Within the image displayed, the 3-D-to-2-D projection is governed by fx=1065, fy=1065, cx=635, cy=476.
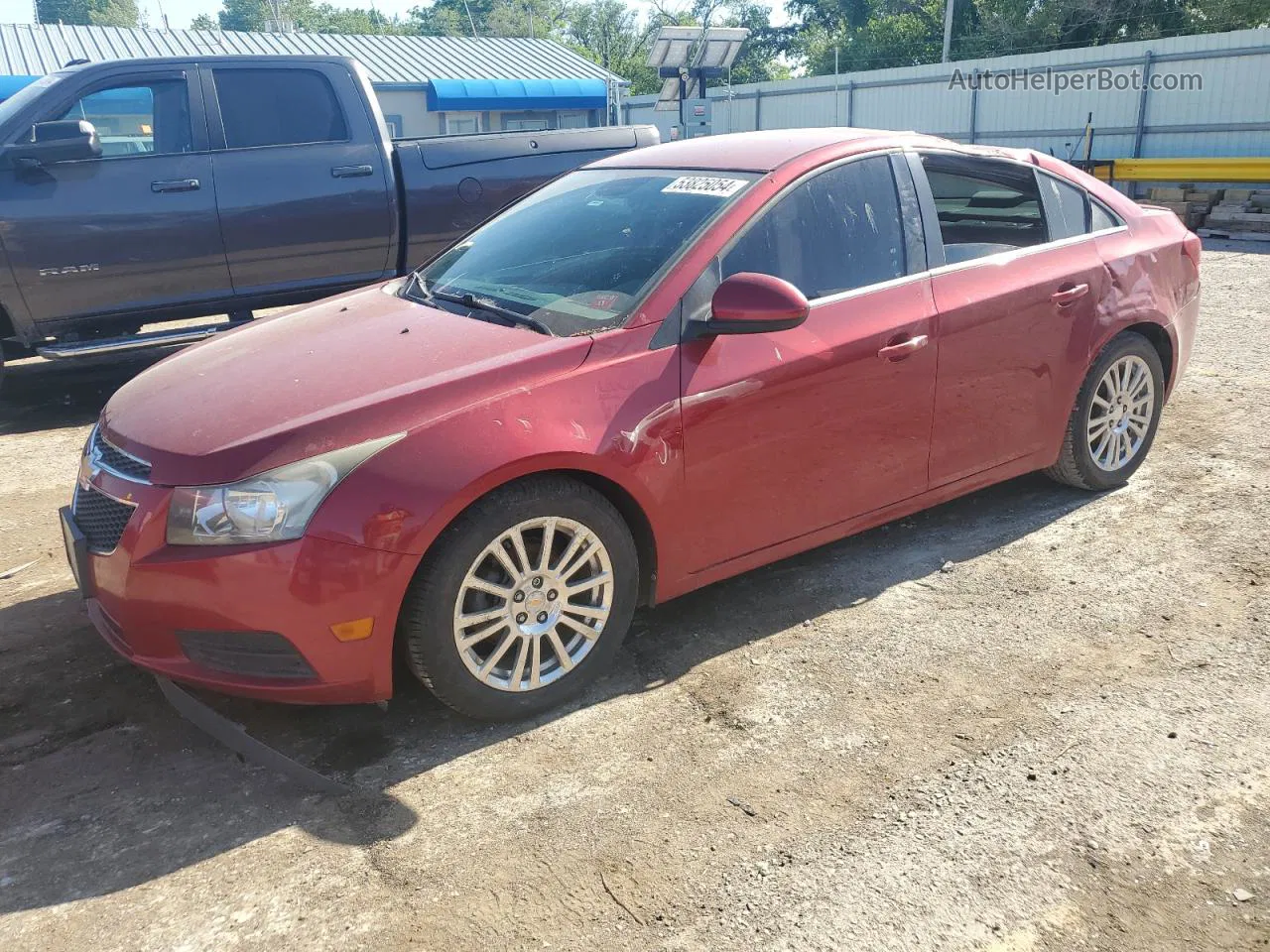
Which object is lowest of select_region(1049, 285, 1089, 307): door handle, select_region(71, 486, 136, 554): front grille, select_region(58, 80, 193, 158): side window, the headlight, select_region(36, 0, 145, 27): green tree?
select_region(71, 486, 136, 554): front grille

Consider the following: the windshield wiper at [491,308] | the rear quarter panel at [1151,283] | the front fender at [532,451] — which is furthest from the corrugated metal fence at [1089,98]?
the front fender at [532,451]

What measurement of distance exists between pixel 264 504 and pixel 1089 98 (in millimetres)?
23503

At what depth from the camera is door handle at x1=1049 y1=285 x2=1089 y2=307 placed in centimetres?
442

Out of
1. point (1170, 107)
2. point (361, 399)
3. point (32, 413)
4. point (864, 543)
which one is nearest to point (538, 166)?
point (32, 413)

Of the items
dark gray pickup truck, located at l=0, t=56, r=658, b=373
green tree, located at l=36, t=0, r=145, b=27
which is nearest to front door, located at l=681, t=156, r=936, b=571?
dark gray pickup truck, located at l=0, t=56, r=658, b=373

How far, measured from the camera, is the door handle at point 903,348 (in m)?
3.88

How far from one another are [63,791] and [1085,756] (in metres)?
2.88

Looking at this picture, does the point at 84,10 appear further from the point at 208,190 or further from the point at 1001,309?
the point at 1001,309

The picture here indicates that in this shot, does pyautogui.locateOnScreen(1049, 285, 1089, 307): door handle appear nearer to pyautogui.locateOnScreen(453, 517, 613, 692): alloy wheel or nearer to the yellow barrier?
pyautogui.locateOnScreen(453, 517, 613, 692): alloy wheel

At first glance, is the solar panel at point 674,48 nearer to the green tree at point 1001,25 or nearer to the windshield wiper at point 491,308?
the windshield wiper at point 491,308

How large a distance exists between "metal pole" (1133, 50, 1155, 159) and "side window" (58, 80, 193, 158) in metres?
20.0

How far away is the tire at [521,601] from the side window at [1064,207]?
2545mm

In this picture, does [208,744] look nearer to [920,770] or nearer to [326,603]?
[326,603]

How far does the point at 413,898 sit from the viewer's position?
8.38 ft
